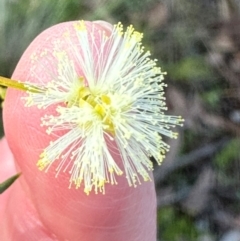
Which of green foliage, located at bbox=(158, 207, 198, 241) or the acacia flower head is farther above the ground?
the acacia flower head

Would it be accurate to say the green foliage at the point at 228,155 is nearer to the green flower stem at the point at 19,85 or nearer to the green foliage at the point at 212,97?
the green foliage at the point at 212,97

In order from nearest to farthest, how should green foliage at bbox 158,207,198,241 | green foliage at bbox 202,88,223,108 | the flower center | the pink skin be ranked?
the flower center, the pink skin, green foliage at bbox 158,207,198,241, green foliage at bbox 202,88,223,108

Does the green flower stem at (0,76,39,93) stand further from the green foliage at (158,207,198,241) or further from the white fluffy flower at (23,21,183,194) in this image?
the green foliage at (158,207,198,241)

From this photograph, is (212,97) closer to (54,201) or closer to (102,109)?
(54,201)

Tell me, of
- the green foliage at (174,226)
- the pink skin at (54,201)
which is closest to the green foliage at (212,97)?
the green foliage at (174,226)

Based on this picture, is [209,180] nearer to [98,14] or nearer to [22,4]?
[98,14]

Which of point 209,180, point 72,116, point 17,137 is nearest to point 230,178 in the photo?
point 209,180

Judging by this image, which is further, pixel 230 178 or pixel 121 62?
pixel 230 178

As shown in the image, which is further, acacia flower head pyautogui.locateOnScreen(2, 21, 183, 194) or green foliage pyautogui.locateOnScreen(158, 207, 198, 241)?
green foliage pyautogui.locateOnScreen(158, 207, 198, 241)

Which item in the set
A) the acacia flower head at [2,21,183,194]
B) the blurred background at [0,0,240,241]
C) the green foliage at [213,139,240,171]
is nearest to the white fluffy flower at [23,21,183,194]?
the acacia flower head at [2,21,183,194]
